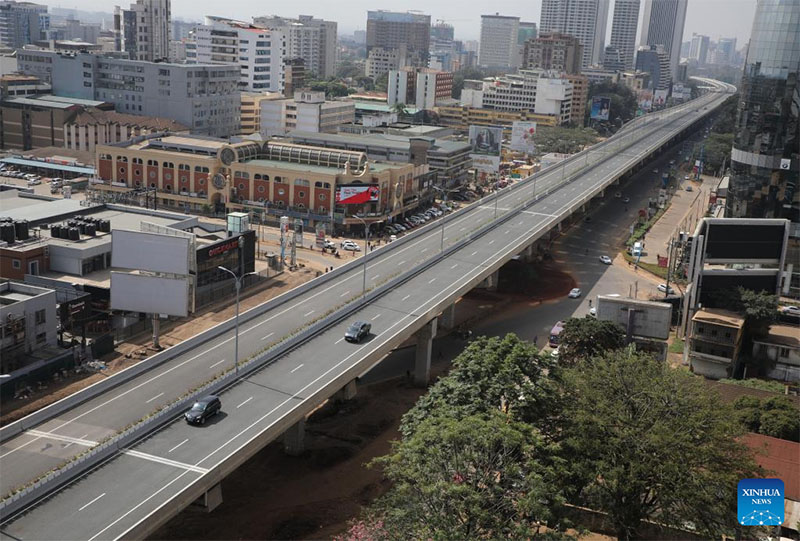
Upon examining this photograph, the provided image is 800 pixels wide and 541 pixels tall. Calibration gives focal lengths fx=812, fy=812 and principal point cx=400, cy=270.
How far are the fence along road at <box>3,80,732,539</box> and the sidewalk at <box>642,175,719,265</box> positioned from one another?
103 feet

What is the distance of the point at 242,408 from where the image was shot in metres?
37.7

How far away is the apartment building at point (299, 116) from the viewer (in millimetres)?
138875

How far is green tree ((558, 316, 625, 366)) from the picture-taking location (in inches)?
2096

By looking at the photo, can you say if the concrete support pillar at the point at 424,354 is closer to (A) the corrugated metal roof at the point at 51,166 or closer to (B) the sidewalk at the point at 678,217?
(B) the sidewalk at the point at 678,217

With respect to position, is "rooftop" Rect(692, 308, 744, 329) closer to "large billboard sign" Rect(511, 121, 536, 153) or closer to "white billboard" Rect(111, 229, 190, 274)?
"white billboard" Rect(111, 229, 190, 274)

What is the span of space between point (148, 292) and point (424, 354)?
62.8 feet

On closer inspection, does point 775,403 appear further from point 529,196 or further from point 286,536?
point 529,196

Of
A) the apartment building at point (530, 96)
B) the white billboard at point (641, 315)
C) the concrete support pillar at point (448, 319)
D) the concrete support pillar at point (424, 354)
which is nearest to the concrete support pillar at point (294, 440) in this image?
the concrete support pillar at point (424, 354)

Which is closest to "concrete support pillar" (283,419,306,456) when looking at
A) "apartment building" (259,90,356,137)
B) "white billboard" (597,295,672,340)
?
"white billboard" (597,295,672,340)

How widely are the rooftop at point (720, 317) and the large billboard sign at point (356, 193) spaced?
41.7 metres

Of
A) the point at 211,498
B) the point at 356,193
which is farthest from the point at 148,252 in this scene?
the point at 356,193

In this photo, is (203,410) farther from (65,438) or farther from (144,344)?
(144,344)

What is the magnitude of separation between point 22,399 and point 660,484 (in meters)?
35.9

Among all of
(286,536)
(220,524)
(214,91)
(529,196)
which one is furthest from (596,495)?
(214,91)
